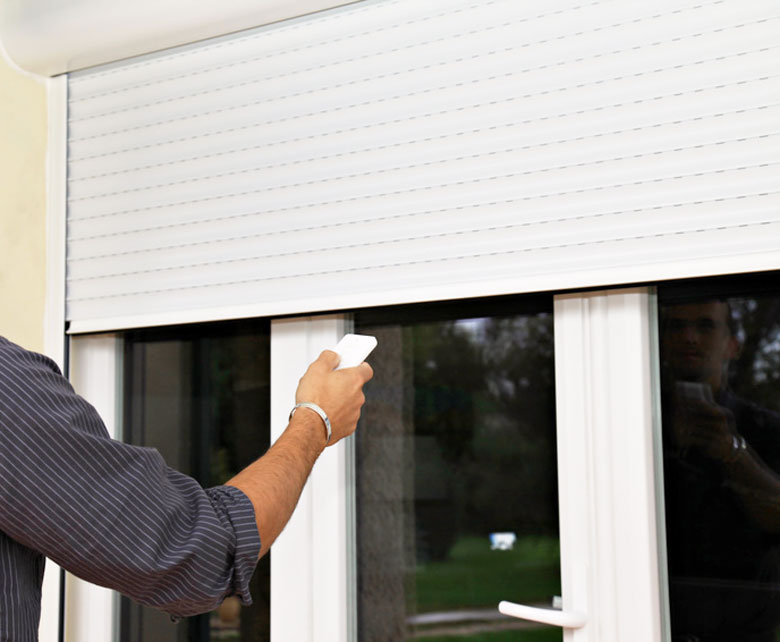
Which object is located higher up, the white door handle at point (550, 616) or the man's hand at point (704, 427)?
the man's hand at point (704, 427)

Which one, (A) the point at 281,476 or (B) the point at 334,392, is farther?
(B) the point at 334,392

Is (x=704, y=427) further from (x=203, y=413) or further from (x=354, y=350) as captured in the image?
(x=203, y=413)

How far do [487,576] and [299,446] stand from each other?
668mm

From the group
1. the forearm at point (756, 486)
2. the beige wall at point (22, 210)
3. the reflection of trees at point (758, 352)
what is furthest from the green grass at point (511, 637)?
the beige wall at point (22, 210)

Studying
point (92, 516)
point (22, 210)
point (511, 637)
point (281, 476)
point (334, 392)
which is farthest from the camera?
point (22, 210)

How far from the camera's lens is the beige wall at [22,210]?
1.95m

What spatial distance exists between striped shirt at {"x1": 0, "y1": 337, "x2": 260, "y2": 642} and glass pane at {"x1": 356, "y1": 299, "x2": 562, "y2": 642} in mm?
726

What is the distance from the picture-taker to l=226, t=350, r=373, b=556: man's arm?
103cm

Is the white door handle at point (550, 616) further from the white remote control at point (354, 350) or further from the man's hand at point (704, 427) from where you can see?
the white remote control at point (354, 350)

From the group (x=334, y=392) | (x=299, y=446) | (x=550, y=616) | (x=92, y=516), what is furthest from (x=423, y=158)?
(x=92, y=516)

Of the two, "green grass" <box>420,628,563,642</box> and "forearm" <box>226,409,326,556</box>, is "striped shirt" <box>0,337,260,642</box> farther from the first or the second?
"green grass" <box>420,628,563,642</box>

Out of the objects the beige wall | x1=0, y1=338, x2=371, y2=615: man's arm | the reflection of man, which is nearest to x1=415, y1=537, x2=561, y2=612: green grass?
the reflection of man

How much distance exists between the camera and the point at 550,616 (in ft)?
4.86

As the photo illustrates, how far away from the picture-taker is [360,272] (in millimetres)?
1666
